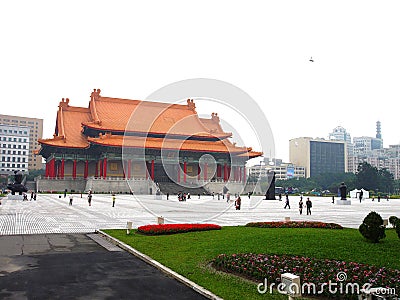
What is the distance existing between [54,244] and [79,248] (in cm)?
109

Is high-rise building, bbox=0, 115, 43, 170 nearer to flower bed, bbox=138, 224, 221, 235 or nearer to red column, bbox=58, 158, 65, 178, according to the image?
red column, bbox=58, 158, 65, 178

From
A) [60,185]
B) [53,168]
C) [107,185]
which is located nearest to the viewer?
[107,185]

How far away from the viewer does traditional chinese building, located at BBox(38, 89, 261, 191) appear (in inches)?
2130

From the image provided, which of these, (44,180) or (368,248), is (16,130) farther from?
(368,248)

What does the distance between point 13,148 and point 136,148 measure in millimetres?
61638

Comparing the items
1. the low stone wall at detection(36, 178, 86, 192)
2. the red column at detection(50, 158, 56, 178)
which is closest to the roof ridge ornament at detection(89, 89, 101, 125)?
the red column at detection(50, 158, 56, 178)

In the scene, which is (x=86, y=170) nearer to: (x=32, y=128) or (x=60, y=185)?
(x=60, y=185)

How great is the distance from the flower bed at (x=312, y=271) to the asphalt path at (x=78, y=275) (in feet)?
4.36

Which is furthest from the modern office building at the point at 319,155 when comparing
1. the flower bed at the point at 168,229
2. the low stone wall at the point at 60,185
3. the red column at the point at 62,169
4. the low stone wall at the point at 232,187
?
the flower bed at the point at 168,229

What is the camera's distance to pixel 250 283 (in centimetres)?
711

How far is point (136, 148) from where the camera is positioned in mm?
55312

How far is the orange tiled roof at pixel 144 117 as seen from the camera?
191 feet

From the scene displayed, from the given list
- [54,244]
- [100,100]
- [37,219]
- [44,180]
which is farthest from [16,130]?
[54,244]

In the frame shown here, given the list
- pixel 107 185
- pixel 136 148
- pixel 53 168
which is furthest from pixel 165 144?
pixel 53 168
